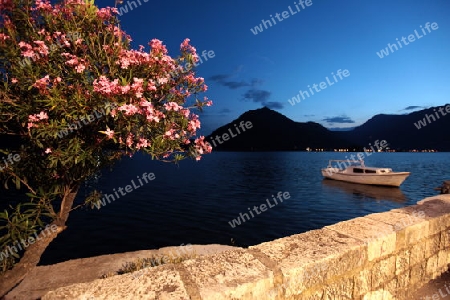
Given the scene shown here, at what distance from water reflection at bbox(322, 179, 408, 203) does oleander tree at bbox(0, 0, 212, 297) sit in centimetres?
3359

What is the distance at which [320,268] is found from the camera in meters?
2.70

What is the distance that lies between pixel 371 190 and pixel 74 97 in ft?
129

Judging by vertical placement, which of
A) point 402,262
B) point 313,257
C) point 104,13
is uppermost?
point 104,13

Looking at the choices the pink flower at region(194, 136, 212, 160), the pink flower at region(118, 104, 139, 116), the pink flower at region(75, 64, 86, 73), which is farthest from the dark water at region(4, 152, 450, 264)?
the pink flower at region(118, 104, 139, 116)

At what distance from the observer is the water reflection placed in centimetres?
3064

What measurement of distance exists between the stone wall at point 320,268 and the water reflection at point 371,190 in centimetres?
3073

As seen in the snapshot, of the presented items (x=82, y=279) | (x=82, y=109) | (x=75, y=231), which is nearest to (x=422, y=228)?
(x=82, y=109)

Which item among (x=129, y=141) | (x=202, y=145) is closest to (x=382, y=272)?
(x=202, y=145)

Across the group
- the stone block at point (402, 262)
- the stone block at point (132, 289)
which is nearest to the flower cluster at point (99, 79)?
the stone block at point (132, 289)

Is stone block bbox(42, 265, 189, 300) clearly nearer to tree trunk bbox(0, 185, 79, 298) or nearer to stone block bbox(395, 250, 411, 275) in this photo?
tree trunk bbox(0, 185, 79, 298)

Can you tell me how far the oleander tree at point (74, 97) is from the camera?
Answer: 2.89m

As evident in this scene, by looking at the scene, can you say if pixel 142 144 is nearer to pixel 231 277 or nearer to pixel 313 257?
pixel 231 277

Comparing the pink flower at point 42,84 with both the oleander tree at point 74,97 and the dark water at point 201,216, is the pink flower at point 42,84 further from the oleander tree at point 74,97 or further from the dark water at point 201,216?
the dark water at point 201,216

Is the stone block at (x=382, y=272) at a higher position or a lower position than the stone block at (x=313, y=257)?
lower
